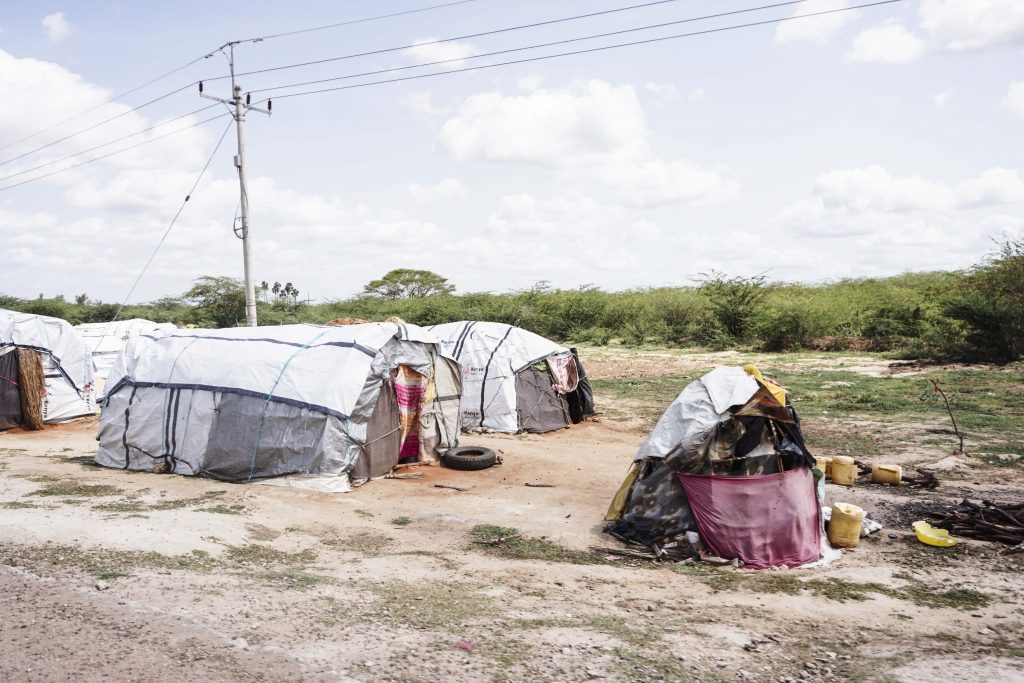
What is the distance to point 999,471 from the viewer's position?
12.2m

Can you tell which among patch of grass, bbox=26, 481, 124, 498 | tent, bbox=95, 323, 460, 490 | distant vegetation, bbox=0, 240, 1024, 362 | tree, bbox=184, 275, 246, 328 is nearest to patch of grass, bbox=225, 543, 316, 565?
tent, bbox=95, 323, 460, 490

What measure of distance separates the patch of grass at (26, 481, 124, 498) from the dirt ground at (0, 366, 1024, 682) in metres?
0.04

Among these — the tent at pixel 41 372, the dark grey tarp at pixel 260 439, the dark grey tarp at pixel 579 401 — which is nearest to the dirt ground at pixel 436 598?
the dark grey tarp at pixel 260 439

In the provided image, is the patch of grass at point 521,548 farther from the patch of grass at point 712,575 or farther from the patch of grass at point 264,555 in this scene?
the patch of grass at point 264,555

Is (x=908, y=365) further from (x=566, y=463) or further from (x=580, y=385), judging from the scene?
(x=566, y=463)

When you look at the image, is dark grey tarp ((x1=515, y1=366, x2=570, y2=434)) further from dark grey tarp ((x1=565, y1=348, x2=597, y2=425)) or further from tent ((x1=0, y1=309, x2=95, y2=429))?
tent ((x1=0, y1=309, x2=95, y2=429))

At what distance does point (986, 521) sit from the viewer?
9.12 meters

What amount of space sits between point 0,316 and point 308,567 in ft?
50.7

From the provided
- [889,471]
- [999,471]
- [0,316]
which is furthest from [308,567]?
[0,316]

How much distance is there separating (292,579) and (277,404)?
194 inches

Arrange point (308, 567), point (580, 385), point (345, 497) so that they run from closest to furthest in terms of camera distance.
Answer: point (308, 567) < point (345, 497) < point (580, 385)

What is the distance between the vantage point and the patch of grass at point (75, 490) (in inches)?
395

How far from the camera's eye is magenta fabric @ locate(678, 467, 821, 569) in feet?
27.2

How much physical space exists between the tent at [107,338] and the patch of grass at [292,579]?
19.1 metres
